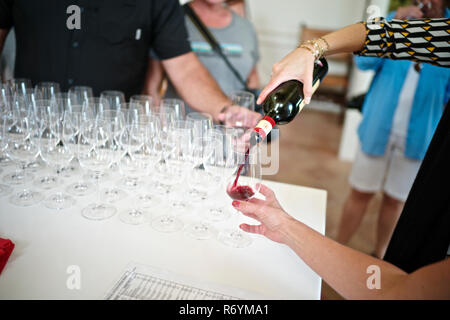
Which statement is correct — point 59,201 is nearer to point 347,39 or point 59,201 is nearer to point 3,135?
point 3,135

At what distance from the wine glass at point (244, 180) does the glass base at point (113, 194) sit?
15.8 inches

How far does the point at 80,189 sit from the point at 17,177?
0.80ft

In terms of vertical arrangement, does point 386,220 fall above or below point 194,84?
below

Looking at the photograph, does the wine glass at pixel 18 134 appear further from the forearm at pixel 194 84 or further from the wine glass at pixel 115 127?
the forearm at pixel 194 84

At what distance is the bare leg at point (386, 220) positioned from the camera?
8.24 feet

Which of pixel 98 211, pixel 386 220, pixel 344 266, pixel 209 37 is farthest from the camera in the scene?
pixel 386 220

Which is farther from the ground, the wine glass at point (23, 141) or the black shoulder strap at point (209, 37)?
Result: the black shoulder strap at point (209, 37)

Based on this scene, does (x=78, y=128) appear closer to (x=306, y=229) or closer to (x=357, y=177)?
(x=306, y=229)

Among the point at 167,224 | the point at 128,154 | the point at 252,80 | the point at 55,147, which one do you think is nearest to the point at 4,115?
the point at 55,147

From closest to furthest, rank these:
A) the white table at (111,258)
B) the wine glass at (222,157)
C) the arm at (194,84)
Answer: the white table at (111,258) → the wine glass at (222,157) → the arm at (194,84)

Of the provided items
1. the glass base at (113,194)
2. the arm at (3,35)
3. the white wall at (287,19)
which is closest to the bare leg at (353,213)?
the glass base at (113,194)

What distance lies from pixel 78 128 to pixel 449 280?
3.71ft

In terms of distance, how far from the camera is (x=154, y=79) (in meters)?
2.33

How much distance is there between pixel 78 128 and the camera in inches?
48.6
